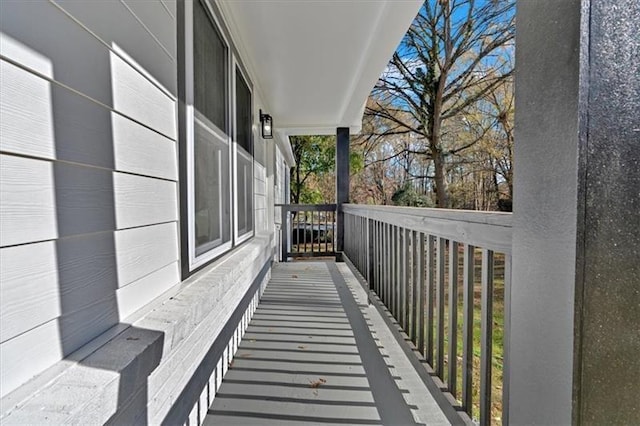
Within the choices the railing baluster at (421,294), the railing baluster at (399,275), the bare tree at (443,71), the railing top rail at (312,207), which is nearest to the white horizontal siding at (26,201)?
the railing baluster at (421,294)

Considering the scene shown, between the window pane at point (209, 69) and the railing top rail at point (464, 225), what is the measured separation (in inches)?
55.6

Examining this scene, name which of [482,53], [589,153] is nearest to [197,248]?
[589,153]

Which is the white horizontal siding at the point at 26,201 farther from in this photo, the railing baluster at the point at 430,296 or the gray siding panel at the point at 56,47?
the railing baluster at the point at 430,296

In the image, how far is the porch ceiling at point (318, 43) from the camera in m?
2.56

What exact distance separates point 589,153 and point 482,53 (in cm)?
1255

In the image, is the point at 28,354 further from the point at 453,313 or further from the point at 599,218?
the point at 453,313

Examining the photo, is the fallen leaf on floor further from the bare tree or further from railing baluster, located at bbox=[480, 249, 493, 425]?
the bare tree

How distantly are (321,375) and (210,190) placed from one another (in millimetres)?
1405

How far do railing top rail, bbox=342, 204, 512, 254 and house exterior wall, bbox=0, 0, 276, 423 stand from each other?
114 cm

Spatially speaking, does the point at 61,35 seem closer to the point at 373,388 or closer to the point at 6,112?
the point at 6,112

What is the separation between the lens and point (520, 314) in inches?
36.2

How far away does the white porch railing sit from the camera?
1.24 meters

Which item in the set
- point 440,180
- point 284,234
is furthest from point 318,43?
point 440,180

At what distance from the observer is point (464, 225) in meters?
1.41
